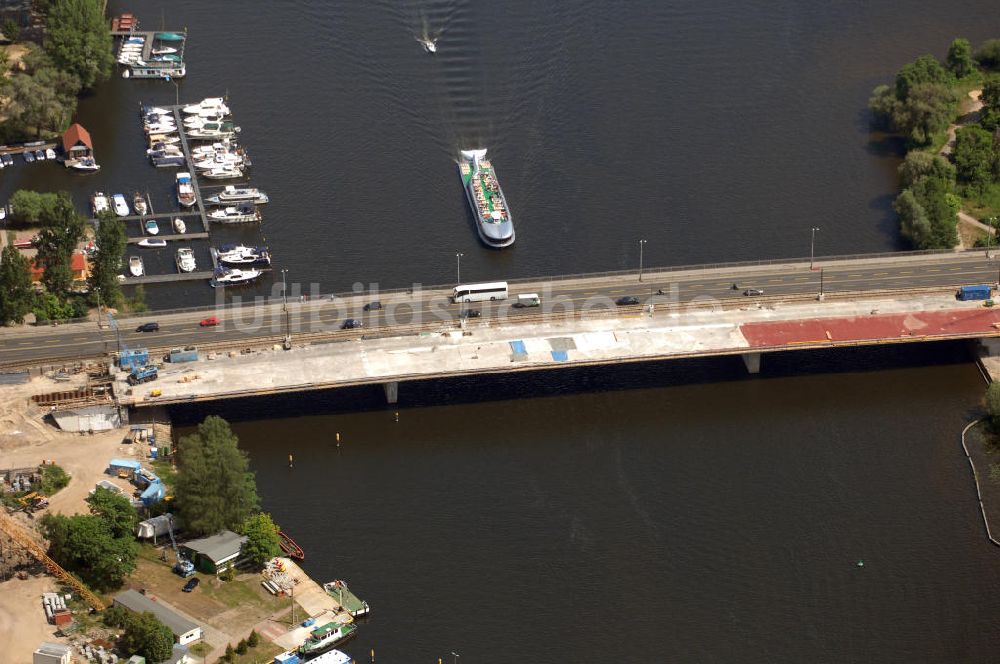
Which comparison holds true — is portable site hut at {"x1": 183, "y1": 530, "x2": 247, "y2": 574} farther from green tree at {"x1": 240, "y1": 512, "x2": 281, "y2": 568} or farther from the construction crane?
the construction crane

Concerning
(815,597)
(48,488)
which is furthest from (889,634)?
(48,488)

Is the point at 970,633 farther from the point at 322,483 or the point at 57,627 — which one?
the point at 57,627

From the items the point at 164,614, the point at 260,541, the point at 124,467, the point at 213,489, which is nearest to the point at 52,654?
the point at 164,614

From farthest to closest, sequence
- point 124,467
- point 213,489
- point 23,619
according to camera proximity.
→ point 124,467 → point 213,489 → point 23,619

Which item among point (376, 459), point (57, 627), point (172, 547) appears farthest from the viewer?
point (376, 459)

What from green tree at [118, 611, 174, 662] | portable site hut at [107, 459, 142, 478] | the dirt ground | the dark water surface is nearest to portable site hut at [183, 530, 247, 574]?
the dark water surface

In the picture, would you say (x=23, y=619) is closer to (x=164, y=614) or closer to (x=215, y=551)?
(x=164, y=614)
